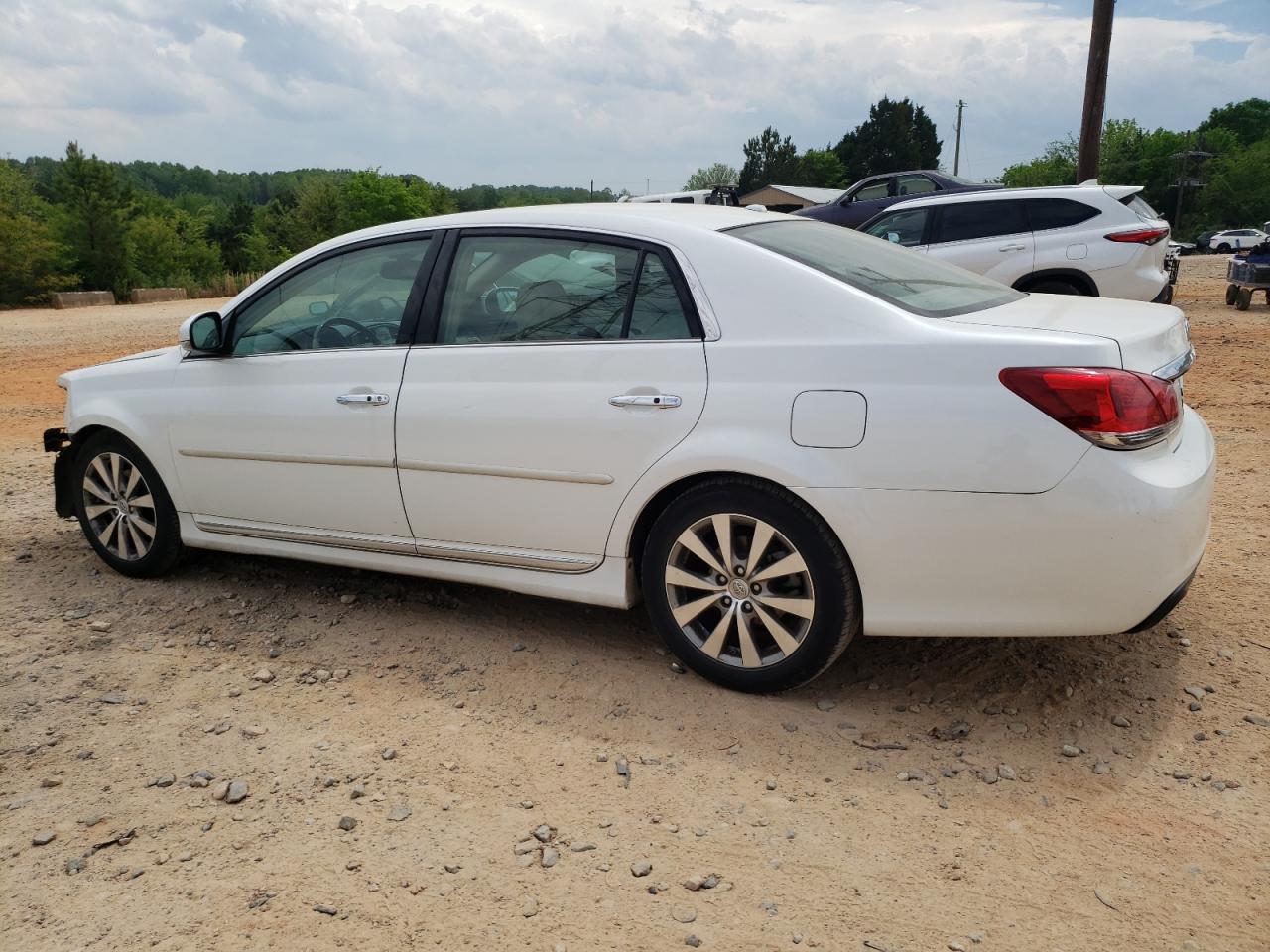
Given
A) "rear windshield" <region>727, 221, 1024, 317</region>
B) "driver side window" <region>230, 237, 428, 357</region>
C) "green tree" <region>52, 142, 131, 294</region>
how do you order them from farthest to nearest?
"green tree" <region>52, 142, 131, 294</region> < "driver side window" <region>230, 237, 428, 357</region> < "rear windshield" <region>727, 221, 1024, 317</region>

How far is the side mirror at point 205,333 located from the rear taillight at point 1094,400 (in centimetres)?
330

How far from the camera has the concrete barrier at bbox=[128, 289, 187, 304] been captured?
29.1m

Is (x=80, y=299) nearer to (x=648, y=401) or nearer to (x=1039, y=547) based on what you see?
(x=648, y=401)

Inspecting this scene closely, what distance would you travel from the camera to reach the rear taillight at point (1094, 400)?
3.08 metres

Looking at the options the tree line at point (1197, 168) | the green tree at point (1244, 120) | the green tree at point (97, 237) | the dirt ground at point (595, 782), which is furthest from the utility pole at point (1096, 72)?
the green tree at point (1244, 120)

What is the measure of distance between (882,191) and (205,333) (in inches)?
596

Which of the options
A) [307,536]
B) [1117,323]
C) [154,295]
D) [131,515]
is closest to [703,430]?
[1117,323]

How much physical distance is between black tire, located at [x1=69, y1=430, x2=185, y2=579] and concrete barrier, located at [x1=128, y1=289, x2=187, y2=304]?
85.7ft

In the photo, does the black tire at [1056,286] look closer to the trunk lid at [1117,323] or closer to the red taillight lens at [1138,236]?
the red taillight lens at [1138,236]

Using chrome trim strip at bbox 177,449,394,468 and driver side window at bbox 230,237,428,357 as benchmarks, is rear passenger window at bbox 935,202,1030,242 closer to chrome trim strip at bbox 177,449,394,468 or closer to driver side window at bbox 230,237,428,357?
driver side window at bbox 230,237,428,357

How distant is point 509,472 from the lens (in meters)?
3.92

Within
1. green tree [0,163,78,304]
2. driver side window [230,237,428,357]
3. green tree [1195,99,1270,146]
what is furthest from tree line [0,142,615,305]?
green tree [1195,99,1270,146]

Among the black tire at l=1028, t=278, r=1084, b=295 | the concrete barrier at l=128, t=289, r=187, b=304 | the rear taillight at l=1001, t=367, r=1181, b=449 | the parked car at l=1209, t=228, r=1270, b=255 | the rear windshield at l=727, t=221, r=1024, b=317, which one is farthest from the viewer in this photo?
the parked car at l=1209, t=228, r=1270, b=255

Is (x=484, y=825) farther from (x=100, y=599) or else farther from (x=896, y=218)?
(x=896, y=218)
